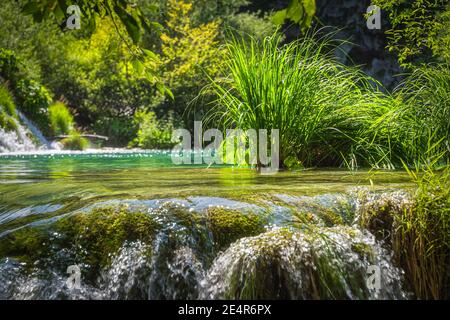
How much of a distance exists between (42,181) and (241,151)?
2.14 m

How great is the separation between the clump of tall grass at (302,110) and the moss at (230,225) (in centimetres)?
237

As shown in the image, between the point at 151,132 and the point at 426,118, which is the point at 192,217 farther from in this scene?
the point at 151,132

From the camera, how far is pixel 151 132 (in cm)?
1725

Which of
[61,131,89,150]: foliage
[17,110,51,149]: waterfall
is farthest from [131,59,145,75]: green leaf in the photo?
[61,131,89,150]: foliage

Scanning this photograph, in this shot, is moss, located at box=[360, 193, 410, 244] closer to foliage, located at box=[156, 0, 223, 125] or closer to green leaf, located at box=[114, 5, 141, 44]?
green leaf, located at box=[114, 5, 141, 44]

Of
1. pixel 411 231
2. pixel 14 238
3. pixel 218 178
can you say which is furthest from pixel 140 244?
pixel 218 178

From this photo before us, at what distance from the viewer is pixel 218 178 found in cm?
522

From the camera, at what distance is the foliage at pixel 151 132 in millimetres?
17062

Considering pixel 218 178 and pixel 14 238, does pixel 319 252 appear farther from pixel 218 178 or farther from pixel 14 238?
pixel 218 178

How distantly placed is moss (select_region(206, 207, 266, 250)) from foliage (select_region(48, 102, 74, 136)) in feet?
41.2

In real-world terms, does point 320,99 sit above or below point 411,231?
above

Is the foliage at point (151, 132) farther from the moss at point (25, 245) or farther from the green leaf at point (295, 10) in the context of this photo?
the green leaf at point (295, 10)

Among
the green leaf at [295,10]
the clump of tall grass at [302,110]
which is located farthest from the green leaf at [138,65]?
the clump of tall grass at [302,110]

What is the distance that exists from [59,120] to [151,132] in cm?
272
